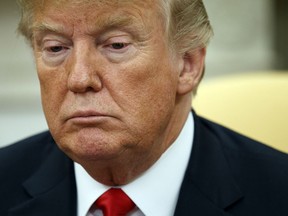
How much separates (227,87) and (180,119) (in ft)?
2.10

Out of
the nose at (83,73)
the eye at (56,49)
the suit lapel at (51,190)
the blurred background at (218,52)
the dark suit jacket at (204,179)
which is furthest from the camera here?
the blurred background at (218,52)

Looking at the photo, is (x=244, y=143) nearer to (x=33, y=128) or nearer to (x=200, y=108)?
(x=200, y=108)

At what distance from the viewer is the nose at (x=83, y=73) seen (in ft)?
8.18

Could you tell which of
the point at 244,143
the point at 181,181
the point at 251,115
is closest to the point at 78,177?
the point at 181,181

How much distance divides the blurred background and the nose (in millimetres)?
3570

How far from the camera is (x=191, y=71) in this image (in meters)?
2.79

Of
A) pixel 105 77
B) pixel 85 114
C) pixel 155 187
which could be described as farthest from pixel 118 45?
pixel 155 187

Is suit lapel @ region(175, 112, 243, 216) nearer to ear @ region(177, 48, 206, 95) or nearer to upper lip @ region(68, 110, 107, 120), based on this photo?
ear @ region(177, 48, 206, 95)

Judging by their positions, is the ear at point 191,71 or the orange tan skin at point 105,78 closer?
the orange tan skin at point 105,78

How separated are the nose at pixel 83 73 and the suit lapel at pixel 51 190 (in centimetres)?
48

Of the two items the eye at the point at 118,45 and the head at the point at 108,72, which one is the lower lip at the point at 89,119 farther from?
the eye at the point at 118,45

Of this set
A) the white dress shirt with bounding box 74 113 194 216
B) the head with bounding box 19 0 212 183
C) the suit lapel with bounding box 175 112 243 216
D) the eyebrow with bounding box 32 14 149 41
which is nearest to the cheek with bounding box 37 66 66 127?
the head with bounding box 19 0 212 183

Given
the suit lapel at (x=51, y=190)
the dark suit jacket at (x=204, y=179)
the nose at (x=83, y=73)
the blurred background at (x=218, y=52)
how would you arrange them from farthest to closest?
1. the blurred background at (x=218, y=52)
2. the suit lapel at (x=51, y=190)
3. the dark suit jacket at (x=204, y=179)
4. the nose at (x=83, y=73)

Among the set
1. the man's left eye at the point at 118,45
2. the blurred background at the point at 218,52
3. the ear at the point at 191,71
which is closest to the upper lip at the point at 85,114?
the man's left eye at the point at 118,45
